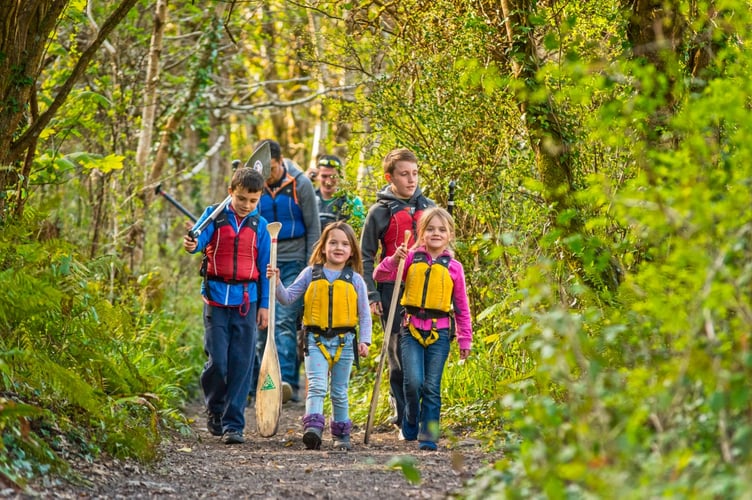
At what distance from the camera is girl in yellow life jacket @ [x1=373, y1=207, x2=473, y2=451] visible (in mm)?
7875

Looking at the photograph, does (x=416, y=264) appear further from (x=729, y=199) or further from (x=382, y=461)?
(x=729, y=199)

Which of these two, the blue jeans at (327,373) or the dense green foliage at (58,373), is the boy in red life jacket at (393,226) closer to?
the blue jeans at (327,373)

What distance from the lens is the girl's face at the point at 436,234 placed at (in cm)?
793

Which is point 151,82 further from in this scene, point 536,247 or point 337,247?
point 536,247

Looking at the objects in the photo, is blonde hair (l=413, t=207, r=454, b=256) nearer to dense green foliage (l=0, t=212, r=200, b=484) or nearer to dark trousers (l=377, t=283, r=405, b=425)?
dark trousers (l=377, t=283, r=405, b=425)

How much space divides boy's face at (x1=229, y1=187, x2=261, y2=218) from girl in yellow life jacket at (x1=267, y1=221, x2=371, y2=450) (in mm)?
596

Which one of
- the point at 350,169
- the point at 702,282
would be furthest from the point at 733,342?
the point at 350,169

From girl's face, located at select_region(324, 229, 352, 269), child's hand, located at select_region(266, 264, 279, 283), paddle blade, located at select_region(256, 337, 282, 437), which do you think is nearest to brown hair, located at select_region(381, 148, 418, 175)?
girl's face, located at select_region(324, 229, 352, 269)

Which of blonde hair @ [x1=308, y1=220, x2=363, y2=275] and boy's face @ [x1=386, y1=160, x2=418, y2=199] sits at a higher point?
boy's face @ [x1=386, y1=160, x2=418, y2=199]

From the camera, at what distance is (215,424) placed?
8.61 meters

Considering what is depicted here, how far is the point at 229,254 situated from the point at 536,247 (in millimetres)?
2529

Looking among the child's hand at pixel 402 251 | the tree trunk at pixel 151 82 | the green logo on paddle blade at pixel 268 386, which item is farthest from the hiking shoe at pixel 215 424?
the tree trunk at pixel 151 82

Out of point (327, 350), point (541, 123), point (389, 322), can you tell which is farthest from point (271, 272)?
point (541, 123)

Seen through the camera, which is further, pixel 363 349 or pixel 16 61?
pixel 363 349
